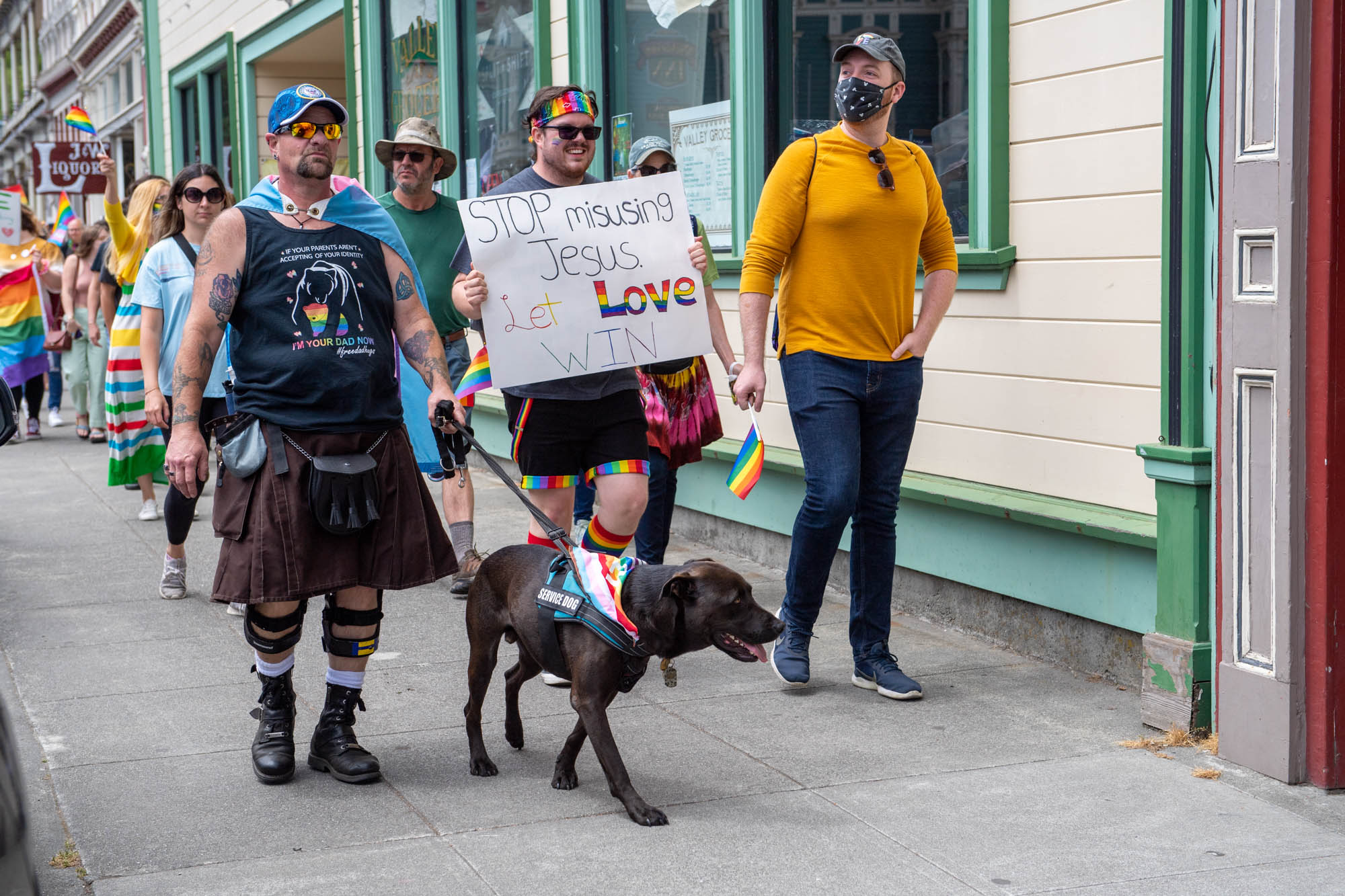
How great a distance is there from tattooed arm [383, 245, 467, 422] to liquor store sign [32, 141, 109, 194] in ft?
43.6

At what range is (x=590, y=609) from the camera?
3.97 metres

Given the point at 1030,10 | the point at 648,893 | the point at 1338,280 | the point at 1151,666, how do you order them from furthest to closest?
1. the point at 1030,10
2. the point at 1151,666
3. the point at 1338,280
4. the point at 648,893

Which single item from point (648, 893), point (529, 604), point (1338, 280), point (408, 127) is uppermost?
point (408, 127)

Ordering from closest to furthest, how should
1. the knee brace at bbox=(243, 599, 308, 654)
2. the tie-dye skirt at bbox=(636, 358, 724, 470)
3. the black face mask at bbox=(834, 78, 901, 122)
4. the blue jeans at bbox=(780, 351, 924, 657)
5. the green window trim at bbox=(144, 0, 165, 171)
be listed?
the knee brace at bbox=(243, 599, 308, 654), the black face mask at bbox=(834, 78, 901, 122), the blue jeans at bbox=(780, 351, 924, 657), the tie-dye skirt at bbox=(636, 358, 724, 470), the green window trim at bbox=(144, 0, 165, 171)

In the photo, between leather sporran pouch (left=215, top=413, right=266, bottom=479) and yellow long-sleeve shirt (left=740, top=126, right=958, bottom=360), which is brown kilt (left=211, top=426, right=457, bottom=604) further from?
yellow long-sleeve shirt (left=740, top=126, right=958, bottom=360)

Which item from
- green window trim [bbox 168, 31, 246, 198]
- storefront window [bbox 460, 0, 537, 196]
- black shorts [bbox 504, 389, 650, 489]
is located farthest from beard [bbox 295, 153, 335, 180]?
green window trim [bbox 168, 31, 246, 198]

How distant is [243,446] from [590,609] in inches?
44.1

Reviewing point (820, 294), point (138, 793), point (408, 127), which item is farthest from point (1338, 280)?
point (408, 127)

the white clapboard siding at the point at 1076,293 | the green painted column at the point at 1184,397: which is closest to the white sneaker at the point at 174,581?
the white clapboard siding at the point at 1076,293

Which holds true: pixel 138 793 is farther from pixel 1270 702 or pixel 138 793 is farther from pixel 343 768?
pixel 1270 702

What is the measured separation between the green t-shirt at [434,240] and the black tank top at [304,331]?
2500 millimetres

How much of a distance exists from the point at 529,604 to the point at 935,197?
2.08 metres

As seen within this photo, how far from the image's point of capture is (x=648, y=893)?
11.5ft

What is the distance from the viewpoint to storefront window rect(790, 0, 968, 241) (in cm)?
619
